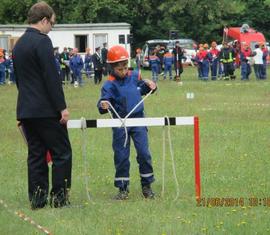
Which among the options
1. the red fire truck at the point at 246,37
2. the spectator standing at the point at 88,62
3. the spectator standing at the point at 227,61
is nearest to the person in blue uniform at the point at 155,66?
the spectator standing at the point at 227,61

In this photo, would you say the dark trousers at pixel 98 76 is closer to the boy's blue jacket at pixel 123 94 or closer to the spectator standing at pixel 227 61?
the spectator standing at pixel 227 61

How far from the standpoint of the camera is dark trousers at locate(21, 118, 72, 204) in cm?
887

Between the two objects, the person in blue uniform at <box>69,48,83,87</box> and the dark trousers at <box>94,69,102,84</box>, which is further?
the dark trousers at <box>94,69,102,84</box>

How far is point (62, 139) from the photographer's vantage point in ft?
29.3

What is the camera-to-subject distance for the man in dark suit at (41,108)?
8695mm

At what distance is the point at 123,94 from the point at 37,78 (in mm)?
1241

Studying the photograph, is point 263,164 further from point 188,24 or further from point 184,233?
point 188,24

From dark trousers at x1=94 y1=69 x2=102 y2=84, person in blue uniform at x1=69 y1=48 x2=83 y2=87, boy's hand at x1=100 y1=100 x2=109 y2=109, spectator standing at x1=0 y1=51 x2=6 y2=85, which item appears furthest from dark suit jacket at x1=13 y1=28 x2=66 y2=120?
spectator standing at x1=0 y1=51 x2=6 y2=85

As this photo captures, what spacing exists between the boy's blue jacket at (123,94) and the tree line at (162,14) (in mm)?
55897

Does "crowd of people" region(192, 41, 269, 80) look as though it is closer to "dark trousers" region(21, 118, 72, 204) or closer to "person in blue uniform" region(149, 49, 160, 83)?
"person in blue uniform" region(149, 49, 160, 83)

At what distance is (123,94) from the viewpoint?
31.5ft

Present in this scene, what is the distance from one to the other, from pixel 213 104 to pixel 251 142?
10370 mm

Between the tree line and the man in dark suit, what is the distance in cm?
5647
